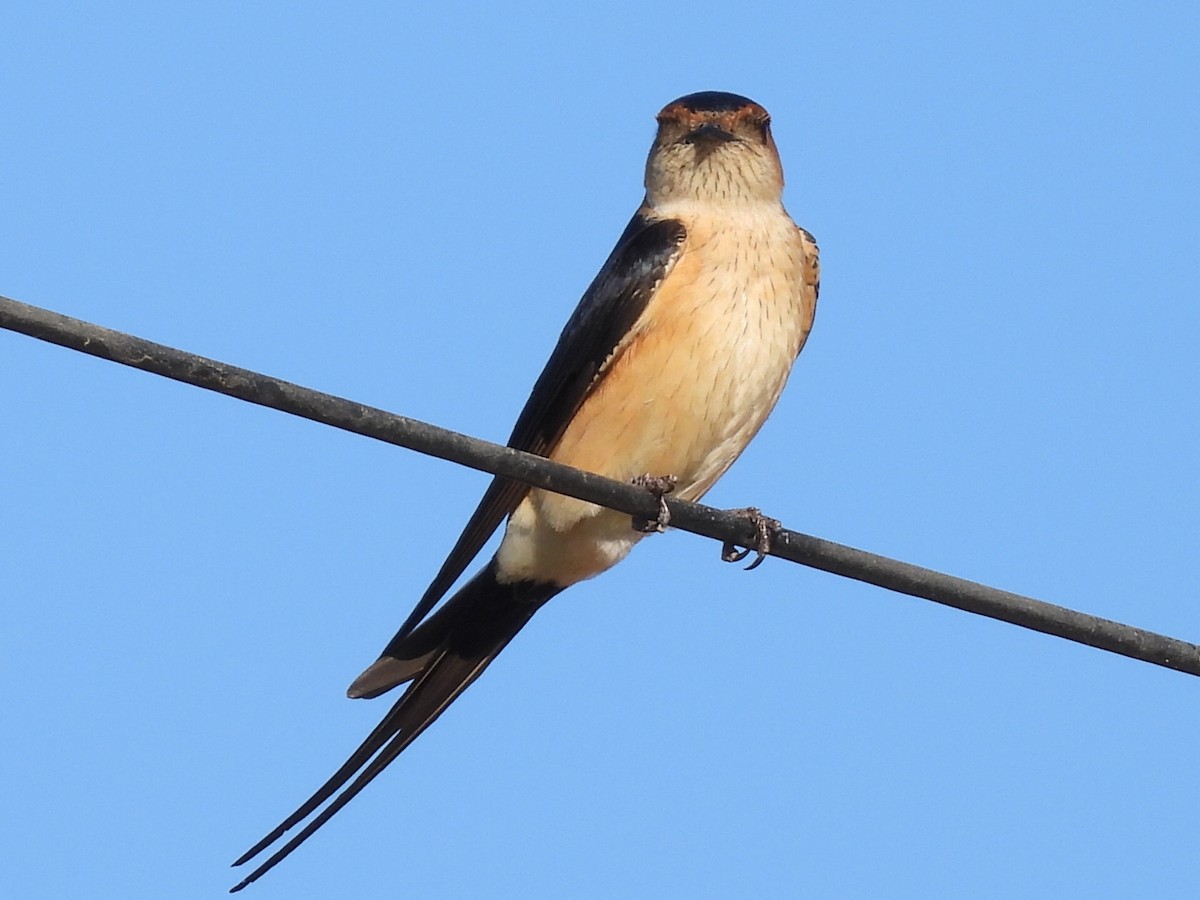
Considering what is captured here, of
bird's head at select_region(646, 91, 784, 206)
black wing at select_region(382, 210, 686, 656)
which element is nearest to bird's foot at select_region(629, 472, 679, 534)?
black wing at select_region(382, 210, 686, 656)

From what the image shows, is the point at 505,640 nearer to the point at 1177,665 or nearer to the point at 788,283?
the point at 788,283

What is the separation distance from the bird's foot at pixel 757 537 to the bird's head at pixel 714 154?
1373mm

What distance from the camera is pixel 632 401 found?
574 cm

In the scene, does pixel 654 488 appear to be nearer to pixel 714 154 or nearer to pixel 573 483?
pixel 573 483

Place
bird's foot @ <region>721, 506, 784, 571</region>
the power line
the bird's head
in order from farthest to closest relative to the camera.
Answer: the bird's head, bird's foot @ <region>721, 506, 784, 571</region>, the power line

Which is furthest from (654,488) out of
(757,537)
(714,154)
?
(714,154)

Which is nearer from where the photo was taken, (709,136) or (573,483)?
(573,483)

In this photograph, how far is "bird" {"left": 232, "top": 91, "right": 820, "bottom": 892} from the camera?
5703mm

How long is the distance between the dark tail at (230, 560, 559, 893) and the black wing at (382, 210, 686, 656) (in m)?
0.07

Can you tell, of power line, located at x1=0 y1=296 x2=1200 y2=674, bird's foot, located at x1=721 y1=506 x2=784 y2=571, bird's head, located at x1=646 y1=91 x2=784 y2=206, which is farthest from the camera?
bird's head, located at x1=646 y1=91 x2=784 y2=206

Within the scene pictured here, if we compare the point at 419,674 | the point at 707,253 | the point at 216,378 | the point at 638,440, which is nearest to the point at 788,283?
the point at 707,253

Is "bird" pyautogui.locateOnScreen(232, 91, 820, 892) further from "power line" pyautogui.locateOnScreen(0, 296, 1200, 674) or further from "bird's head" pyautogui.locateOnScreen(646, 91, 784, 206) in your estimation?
"power line" pyautogui.locateOnScreen(0, 296, 1200, 674)

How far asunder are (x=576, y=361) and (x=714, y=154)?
952 millimetres

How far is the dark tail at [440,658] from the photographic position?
571 cm
